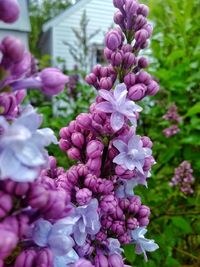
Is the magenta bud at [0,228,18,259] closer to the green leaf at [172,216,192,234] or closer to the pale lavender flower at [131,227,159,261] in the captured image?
the pale lavender flower at [131,227,159,261]

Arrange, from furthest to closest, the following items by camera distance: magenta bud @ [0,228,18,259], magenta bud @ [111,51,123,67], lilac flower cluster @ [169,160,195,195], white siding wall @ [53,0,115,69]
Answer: white siding wall @ [53,0,115,69], lilac flower cluster @ [169,160,195,195], magenta bud @ [111,51,123,67], magenta bud @ [0,228,18,259]

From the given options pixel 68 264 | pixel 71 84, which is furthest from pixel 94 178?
pixel 71 84

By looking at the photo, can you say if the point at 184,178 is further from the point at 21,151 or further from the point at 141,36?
the point at 21,151

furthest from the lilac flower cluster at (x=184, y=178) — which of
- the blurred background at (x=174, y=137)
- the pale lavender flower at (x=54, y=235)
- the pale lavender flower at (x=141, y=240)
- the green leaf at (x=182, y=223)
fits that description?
the pale lavender flower at (x=54, y=235)

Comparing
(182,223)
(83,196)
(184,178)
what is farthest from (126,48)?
(184,178)

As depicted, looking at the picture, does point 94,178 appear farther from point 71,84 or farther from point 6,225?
point 71,84

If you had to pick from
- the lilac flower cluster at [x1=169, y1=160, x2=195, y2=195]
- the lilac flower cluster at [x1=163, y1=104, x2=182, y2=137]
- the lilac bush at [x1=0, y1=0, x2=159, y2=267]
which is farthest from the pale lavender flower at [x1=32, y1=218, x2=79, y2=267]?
the lilac flower cluster at [x1=163, y1=104, x2=182, y2=137]
